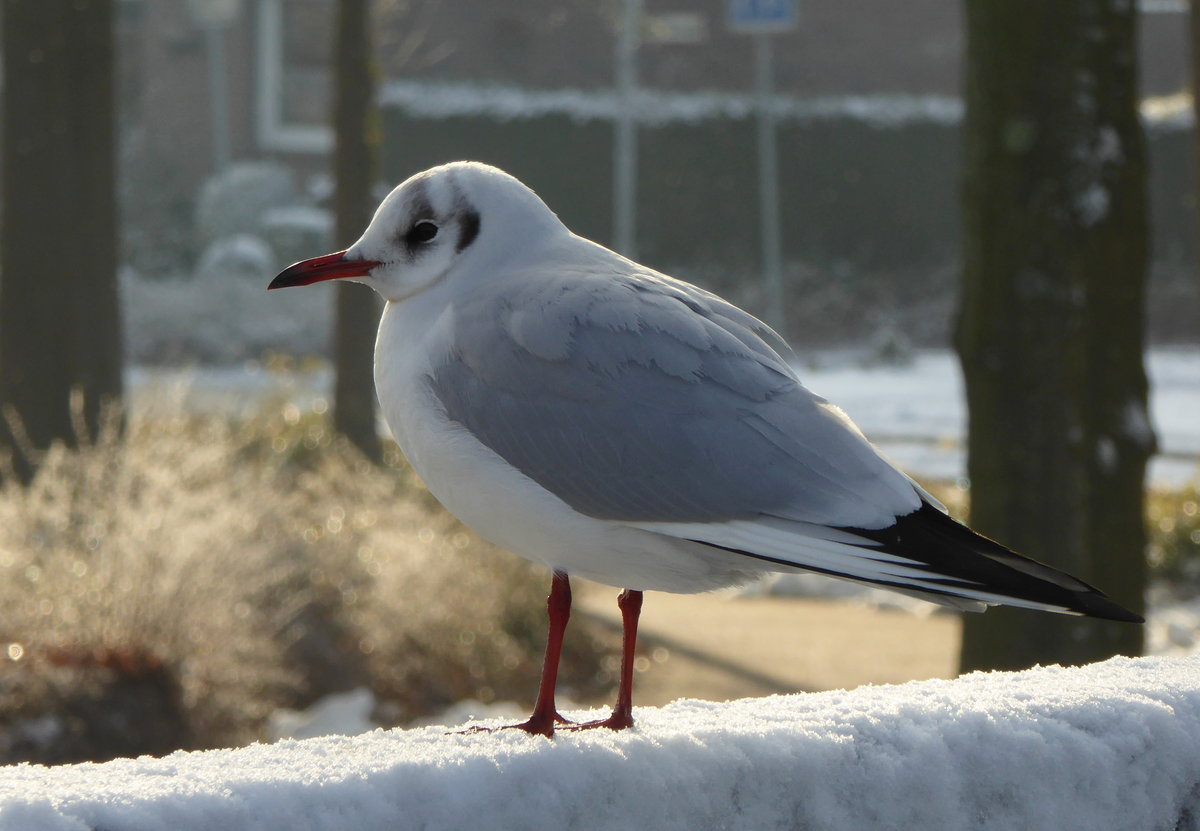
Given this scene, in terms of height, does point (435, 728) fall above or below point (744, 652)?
above

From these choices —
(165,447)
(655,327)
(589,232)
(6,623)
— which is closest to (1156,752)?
(655,327)

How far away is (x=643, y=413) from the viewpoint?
1.96 m

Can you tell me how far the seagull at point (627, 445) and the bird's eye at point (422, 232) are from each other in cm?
3

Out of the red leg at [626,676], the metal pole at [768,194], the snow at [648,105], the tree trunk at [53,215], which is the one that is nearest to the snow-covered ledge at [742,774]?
the red leg at [626,676]

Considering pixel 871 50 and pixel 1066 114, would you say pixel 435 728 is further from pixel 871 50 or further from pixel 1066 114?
pixel 871 50

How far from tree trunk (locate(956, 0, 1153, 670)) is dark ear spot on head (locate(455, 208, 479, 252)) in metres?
2.70

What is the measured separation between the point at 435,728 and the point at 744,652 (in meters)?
4.66

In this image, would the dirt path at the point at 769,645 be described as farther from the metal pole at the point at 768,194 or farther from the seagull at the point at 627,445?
the metal pole at the point at 768,194

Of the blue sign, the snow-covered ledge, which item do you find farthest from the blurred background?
the blue sign

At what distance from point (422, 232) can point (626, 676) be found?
2.46 ft

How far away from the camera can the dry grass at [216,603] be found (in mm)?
4891

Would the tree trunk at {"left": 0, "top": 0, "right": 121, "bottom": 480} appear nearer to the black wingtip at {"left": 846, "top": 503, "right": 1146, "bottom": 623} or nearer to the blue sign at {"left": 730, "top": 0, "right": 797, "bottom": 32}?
the black wingtip at {"left": 846, "top": 503, "right": 1146, "bottom": 623}

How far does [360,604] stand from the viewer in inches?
239

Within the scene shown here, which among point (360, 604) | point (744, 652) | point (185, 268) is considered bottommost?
point (185, 268)
